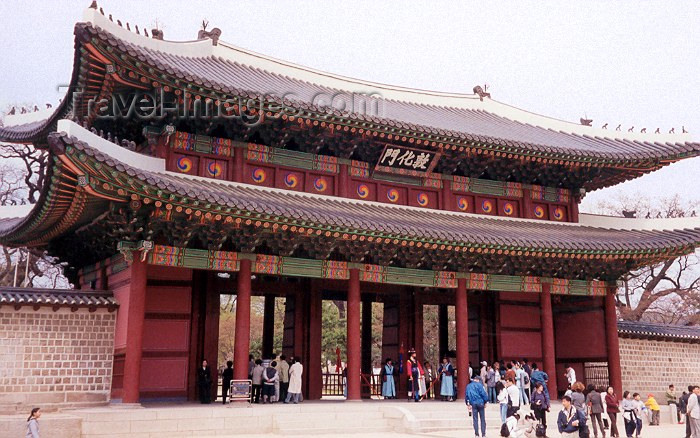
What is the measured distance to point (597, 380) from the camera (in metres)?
21.0

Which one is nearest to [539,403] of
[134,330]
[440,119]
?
[134,330]

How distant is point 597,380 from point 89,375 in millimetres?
15420

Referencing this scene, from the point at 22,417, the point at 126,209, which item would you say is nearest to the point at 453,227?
the point at 126,209

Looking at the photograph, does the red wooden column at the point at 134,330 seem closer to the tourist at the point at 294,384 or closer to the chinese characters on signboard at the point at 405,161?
the tourist at the point at 294,384

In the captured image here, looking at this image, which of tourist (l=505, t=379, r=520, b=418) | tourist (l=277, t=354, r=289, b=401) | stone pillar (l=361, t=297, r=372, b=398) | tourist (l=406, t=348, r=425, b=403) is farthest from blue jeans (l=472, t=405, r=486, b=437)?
stone pillar (l=361, t=297, r=372, b=398)

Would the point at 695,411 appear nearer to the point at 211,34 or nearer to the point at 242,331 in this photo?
the point at 242,331

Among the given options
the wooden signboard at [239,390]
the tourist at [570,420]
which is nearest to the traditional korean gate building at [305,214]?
the wooden signboard at [239,390]

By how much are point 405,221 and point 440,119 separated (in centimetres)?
704

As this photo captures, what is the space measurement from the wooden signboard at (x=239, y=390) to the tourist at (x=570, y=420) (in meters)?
7.23

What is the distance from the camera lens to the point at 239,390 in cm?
1515

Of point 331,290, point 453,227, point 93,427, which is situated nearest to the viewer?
point 93,427

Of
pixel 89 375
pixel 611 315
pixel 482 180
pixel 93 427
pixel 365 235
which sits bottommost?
pixel 93 427

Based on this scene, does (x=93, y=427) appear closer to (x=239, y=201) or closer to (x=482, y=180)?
(x=239, y=201)

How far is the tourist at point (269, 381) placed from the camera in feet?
54.4
